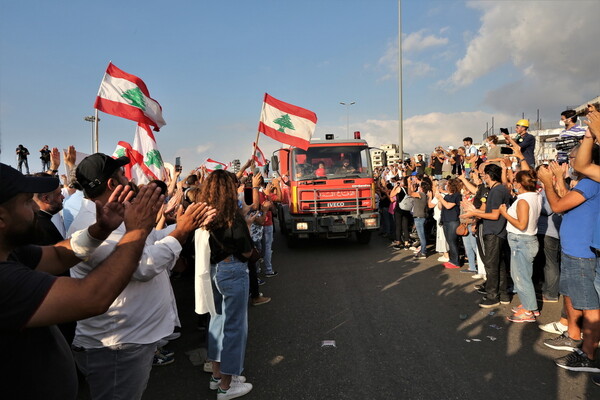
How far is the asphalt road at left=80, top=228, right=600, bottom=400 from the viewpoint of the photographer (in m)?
3.07

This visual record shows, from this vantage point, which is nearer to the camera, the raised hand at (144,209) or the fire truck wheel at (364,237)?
the raised hand at (144,209)

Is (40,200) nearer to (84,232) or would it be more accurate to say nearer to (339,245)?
(84,232)

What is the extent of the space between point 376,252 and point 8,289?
27.6 feet

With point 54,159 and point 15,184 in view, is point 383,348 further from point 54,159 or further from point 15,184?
point 54,159

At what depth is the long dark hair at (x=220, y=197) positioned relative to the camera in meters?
2.96

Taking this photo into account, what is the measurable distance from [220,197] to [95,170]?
3.55ft

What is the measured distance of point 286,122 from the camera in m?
6.46

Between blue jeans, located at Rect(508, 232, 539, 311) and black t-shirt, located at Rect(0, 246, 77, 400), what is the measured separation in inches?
191

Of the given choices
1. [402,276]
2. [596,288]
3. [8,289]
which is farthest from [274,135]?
[8,289]

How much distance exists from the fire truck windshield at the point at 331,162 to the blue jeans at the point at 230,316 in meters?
6.17

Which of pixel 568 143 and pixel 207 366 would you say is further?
pixel 568 143

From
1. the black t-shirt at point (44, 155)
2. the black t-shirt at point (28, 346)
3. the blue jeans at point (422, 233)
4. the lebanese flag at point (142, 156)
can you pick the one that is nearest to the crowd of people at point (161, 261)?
the black t-shirt at point (28, 346)

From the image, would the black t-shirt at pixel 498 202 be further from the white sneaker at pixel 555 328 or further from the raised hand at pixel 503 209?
the white sneaker at pixel 555 328

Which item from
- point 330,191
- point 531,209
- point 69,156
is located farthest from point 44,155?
point 531,209
